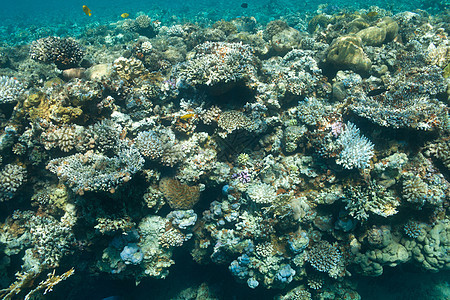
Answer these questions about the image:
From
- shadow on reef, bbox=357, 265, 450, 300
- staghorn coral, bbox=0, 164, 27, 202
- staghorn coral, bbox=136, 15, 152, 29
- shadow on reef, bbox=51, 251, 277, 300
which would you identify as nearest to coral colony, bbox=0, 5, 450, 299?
staghorn coral, bbox=0, 164, 27, 202

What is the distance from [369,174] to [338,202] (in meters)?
0.93

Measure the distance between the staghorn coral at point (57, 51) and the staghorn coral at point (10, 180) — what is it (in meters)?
3.13

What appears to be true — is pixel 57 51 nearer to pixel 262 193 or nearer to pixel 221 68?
pixel 221 68

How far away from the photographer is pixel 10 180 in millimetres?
4695

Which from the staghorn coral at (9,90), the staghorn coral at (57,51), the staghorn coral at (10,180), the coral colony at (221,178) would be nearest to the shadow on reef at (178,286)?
the coral colony at (221,178)

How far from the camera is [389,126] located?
5039 mm

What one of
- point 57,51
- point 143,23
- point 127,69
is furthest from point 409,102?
point 143,23

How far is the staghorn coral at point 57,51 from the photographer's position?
596 centimetres

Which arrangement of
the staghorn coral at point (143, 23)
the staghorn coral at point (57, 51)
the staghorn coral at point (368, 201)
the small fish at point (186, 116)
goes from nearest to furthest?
the staghorn coral at point (368, 201) → the small fish at point (186, 116) → the staghorn coral at point (57, 51) → the staghorn coral at point (143, 23)

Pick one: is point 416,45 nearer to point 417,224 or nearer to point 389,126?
point 389,126

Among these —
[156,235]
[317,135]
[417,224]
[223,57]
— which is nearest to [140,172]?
[156,235]

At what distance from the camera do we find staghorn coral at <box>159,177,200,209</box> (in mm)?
5242

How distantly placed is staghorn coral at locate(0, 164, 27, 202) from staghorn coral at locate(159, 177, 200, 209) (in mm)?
2963

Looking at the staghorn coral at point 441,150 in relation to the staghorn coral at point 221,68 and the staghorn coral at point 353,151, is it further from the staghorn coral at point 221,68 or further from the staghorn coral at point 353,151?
the staghorn coral at point 221,68
